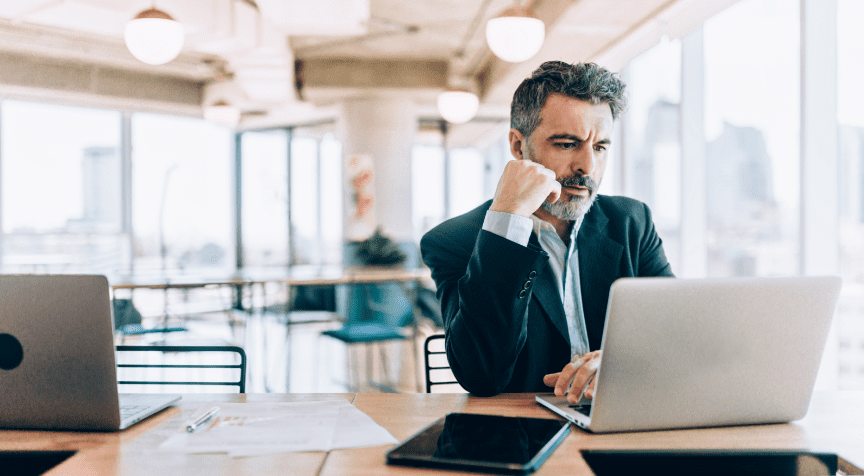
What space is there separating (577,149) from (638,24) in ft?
11.5

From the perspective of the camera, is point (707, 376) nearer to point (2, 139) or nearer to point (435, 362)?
point (435, 362)

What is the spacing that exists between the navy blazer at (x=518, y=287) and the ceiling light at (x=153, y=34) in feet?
8.31

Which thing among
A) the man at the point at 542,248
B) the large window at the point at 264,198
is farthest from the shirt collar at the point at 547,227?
the large window at the point at 264,198

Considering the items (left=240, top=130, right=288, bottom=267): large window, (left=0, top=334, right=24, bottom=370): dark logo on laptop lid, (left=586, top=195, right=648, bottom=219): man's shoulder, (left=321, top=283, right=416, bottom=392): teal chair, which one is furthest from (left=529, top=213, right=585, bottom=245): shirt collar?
(left=240, top=130, right=288, bottom=267): large window

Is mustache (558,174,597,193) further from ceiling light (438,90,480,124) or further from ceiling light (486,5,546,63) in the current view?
ceiling light (438,90,480,124)

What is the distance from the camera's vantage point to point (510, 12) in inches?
130

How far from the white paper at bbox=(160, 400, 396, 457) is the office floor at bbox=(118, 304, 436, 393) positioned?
253 centimetres

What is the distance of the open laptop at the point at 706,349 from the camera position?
0.88 m

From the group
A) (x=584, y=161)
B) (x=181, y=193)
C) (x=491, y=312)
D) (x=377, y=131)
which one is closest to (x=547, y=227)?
(x=584, y=161)

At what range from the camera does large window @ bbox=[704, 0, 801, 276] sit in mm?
3111

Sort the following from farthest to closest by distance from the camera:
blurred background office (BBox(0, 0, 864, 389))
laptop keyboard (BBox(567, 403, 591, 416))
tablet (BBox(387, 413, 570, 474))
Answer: blurred background office (BBox(0, 0, 864, 389)), laptop keyboard (BBox(567, 403, 591, 416)), tablet (BBox(387, 413, 570, 474))

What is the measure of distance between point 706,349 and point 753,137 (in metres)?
3.05

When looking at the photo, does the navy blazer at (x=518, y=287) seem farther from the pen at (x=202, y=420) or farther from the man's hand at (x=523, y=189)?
the pen at (x=202, y=420)

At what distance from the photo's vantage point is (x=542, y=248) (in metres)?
1.58
